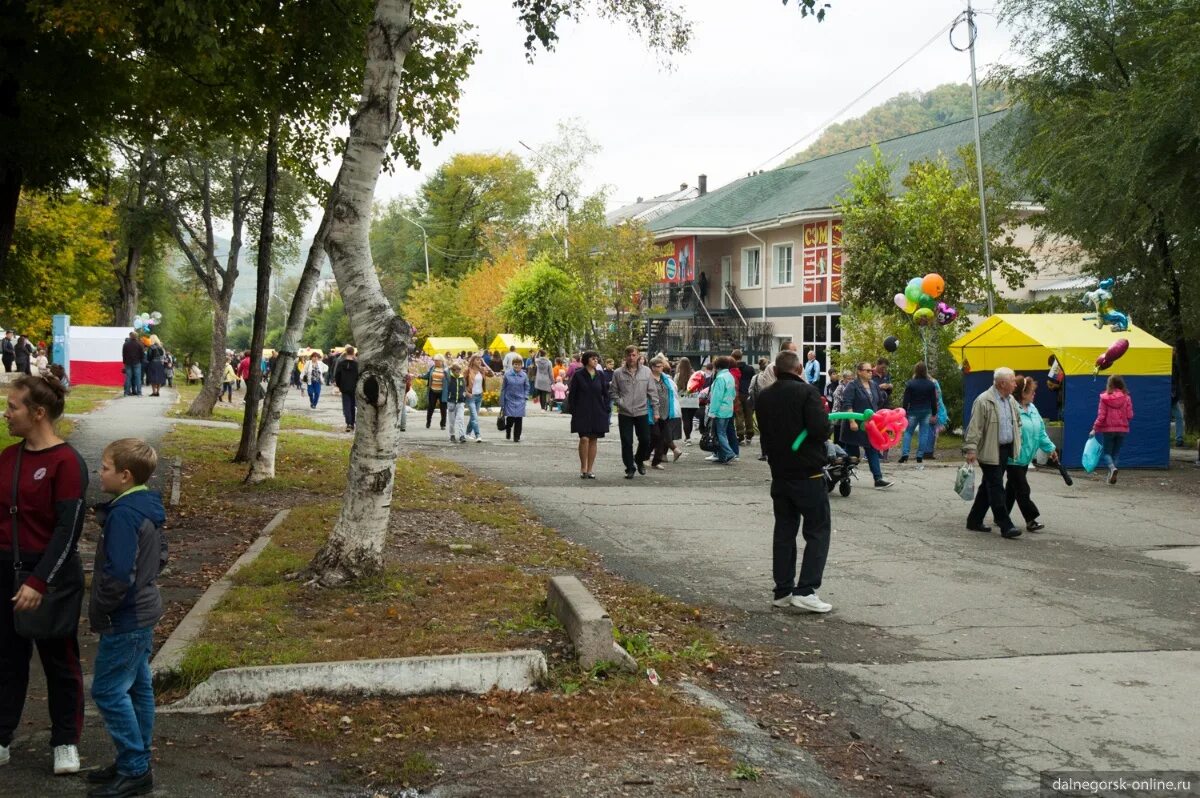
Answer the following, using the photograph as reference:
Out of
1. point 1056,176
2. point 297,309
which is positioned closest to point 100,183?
point 297,309

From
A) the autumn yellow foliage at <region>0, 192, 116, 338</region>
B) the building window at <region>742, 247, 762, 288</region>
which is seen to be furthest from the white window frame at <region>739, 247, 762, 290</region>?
the autumn yellow foliage at <region>0, 192, 116, 338</region>

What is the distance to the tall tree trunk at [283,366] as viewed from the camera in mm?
13247

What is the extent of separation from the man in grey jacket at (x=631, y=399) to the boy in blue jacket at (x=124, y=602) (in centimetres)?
1164

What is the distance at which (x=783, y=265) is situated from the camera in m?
43.4

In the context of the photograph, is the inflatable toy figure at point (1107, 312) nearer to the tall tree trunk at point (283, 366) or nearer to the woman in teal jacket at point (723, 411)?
the woman in teal jacket at point (723, 411)

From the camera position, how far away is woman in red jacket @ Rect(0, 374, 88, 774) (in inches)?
185

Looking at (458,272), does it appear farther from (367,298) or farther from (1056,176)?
(367,298)

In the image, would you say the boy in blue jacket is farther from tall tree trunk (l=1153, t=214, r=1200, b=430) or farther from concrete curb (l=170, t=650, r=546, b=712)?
tall tree trunk (l=1153, t=214, r=1200, b=430)

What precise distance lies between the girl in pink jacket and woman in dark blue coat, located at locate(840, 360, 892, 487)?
3.70 m

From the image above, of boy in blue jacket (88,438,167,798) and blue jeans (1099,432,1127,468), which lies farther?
blue jeans (1099,432,1127,468)

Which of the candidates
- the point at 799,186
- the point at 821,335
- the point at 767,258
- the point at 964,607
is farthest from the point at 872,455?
the point at 799,186

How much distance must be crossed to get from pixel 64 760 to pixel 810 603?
5.08m

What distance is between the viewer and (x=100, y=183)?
44.8 ft

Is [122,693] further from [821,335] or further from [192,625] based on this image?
[821,335]
